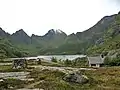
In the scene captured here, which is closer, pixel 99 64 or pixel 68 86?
pixel 68 86

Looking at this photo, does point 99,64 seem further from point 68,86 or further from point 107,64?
point 68,86

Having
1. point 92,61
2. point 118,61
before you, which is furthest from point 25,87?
point 92,61

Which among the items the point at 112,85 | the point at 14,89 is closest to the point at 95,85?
the point at 112,85

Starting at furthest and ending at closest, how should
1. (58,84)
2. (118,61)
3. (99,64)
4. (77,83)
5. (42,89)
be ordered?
(99,64) < (118,61) < (77,83) < (58,84) < (42,89)


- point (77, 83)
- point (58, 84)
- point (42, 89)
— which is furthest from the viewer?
point (77, 83)

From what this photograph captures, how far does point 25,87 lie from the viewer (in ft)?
149

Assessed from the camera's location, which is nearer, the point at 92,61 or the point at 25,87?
the point at 25,87

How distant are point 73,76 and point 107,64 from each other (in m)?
75.9

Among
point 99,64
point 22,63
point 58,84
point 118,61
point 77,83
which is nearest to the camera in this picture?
point 58,84

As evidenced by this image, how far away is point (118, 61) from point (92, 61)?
14.9 meters

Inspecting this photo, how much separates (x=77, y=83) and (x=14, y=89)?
37.0 ft

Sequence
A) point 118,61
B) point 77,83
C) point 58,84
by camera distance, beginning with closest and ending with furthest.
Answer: point 58,84, point 77,83, point 118,61

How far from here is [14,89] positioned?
1705 inches

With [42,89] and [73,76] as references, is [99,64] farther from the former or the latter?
[42,89]
